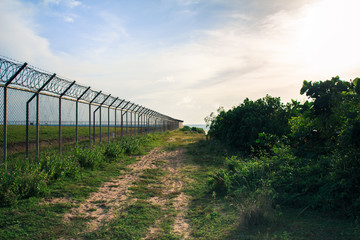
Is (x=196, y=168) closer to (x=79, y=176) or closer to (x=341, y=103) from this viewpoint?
(x=79, y=176)

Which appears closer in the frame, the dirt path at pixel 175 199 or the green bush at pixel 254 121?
the dirt path at pixel 175 199

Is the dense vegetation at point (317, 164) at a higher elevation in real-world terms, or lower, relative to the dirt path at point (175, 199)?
higher

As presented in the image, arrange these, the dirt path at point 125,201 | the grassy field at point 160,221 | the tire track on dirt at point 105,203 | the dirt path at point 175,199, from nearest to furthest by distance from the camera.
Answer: the grassy field at point 160,221
the dirt path at point 175,199
the dirt path at point 125,201
the tire track on dirt at point 105,203

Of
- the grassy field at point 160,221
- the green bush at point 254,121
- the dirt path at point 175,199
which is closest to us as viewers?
the grassy field at point 160,221

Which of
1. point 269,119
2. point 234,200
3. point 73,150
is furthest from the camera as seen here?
point 269,119

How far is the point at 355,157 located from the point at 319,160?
1065 mm

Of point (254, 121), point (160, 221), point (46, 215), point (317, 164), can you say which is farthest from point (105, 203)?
point (254, 121)

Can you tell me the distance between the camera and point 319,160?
17.2 ft

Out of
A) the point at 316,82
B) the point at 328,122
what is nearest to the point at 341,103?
the point at 328,122

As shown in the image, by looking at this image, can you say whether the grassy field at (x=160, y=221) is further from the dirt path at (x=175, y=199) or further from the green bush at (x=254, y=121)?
the green bush at (x=254, y=121)

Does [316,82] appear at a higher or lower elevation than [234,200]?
higher

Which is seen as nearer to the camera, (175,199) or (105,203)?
(105,203)

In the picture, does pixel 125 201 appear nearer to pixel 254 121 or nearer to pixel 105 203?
pixel 105 203

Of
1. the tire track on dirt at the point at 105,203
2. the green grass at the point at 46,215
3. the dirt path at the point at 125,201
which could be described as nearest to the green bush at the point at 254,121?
the dirt path at the point at 125,201
